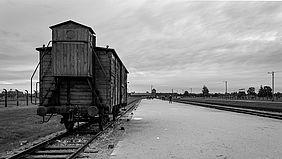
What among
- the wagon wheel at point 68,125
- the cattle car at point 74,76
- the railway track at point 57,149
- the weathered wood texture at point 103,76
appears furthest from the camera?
the weathered wood texture at point 103,76

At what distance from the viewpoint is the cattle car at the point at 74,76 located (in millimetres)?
12445

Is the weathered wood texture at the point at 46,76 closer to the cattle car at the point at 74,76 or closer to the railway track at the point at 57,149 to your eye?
the cattle car at the point at 74,76

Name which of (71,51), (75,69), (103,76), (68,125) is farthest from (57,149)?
(103,76)

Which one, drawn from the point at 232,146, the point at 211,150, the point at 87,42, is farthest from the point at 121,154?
the point at 87,42

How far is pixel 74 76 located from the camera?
1249cm

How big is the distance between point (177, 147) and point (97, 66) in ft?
18.3

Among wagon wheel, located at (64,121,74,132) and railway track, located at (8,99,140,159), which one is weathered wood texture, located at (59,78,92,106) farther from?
railway track, located at (8,99,140,159)

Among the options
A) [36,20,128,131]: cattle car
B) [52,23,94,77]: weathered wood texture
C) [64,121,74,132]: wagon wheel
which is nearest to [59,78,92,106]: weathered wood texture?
[36,20,128,131]: cattle car

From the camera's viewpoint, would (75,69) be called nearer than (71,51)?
Yes

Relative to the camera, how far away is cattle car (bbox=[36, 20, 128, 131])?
12445 mm

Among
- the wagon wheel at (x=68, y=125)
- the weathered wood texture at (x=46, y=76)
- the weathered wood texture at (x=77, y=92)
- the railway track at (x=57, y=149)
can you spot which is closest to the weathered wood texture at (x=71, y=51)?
the weathered wood texture at (x=77, y=92)

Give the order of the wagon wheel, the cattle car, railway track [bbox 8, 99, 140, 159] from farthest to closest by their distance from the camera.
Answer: the wagon wheel < the cattle car < railway track [bbox 8, 99, 140, 159]

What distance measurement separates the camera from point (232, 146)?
400 inches

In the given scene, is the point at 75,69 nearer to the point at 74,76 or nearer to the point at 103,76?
the point at 74,76
